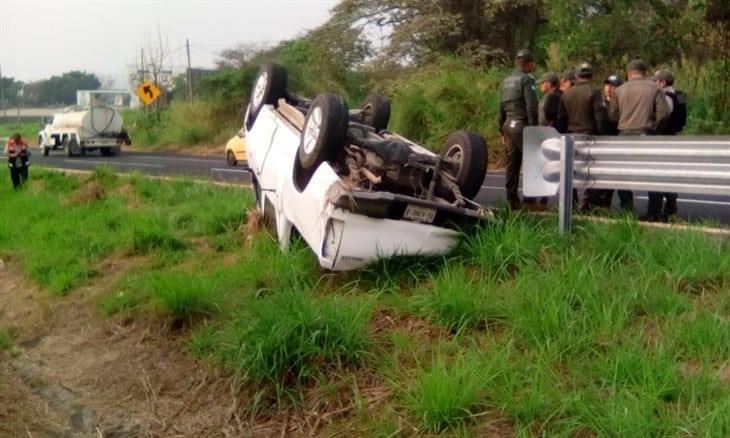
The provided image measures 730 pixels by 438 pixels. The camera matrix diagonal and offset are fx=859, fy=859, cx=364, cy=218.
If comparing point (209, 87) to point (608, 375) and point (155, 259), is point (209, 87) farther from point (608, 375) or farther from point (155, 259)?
point (608, 375)

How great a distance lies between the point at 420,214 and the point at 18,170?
1416 centimetres

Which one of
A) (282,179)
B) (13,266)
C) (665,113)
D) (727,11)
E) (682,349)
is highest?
(727,11)

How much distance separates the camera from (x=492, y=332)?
196 inches

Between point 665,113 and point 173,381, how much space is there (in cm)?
494

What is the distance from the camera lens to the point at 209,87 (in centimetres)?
4300

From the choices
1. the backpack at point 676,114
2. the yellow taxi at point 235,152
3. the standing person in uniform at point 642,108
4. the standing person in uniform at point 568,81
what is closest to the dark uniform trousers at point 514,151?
the standing person in uniform at point 568,81

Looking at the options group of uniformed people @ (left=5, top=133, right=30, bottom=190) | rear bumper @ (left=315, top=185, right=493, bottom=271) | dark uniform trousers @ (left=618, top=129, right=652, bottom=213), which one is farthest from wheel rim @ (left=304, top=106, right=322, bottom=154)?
group of uniformed people @ (left=5, top=133, right=30, bottom=190)

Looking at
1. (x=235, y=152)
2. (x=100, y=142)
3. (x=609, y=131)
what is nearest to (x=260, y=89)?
(x=609, y=131)

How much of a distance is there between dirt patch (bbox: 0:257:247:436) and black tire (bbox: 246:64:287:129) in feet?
8.41

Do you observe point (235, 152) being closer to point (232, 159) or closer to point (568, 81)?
point (232, 159)

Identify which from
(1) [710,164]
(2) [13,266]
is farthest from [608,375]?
(2) [13,266]

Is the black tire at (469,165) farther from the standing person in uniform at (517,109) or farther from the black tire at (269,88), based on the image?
the black tire at (269,88)

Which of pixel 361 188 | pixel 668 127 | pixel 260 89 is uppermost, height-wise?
pixel 260 89

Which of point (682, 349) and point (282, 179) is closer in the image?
point (682, 349)
